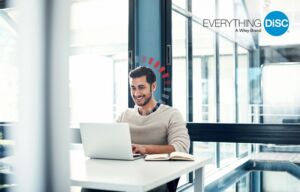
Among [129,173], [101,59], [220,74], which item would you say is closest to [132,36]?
[101,59]

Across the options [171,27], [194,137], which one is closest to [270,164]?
[194,137]

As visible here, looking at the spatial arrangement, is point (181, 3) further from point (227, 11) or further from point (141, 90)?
point (141, 90)

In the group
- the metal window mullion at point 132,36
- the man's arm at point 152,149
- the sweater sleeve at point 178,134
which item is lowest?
the man's arm at point 152,149

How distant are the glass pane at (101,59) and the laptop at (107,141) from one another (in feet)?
4.84

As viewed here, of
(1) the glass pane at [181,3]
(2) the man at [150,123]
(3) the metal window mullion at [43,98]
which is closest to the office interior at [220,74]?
(1) the glass pane at [181,3]

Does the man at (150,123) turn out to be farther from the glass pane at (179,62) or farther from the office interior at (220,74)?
the glass pane at (179,62)

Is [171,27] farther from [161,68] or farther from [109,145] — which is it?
[109,145]

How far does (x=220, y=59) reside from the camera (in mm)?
3426

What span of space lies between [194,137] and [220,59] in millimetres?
700

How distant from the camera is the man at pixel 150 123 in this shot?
7.68 ft

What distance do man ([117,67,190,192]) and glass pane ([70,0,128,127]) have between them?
3.06 ft

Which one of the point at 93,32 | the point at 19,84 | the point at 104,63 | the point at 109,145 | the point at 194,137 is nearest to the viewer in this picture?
the point at 19,84

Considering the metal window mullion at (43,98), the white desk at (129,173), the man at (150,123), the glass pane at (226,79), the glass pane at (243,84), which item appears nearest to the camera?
the metal window mullion at (43,98)

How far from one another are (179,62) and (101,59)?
0.94 meters
